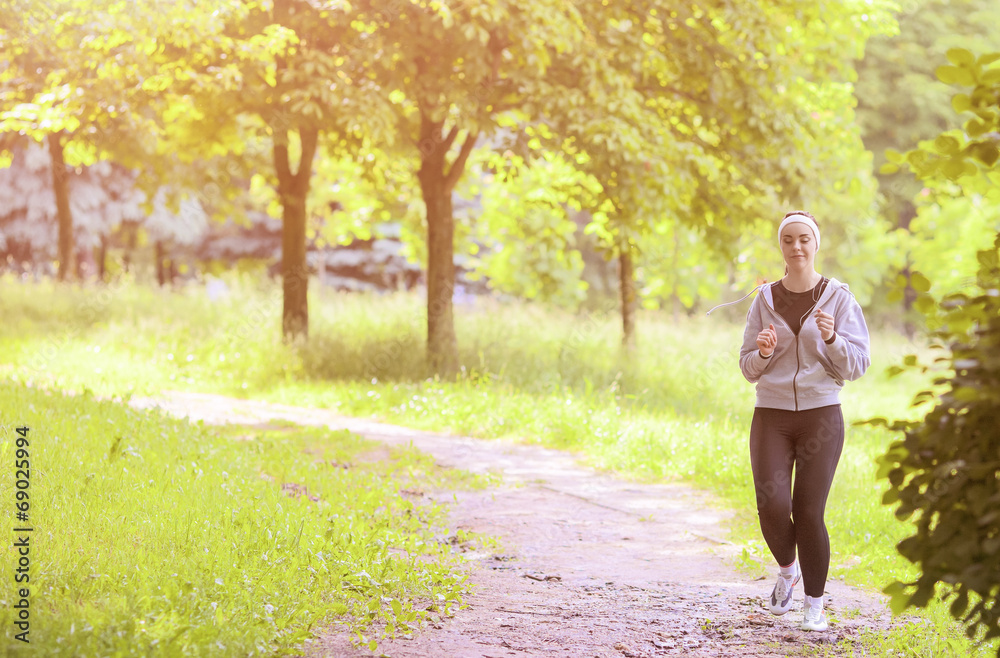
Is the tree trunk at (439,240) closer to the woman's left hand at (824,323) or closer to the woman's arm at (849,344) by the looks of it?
the woman's arm at (849,344)

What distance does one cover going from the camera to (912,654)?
169 inches

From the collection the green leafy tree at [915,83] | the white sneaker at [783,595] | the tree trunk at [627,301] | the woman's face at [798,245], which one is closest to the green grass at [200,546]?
the white sneaker at [783,595]

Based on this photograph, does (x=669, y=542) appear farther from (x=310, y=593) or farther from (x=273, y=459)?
(x=273, y=459)

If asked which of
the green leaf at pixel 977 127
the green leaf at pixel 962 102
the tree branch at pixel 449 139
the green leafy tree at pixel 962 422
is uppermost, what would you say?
the tree branch at pixel 449 139

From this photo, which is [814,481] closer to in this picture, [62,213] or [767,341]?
[767,341]

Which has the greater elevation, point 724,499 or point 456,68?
point 456,68

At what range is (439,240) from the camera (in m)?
13.7

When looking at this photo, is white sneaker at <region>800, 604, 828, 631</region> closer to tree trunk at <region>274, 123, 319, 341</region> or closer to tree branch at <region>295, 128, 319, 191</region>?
tree trunk at <region>274, 123, 319, 341</region>

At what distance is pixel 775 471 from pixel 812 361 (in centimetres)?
57

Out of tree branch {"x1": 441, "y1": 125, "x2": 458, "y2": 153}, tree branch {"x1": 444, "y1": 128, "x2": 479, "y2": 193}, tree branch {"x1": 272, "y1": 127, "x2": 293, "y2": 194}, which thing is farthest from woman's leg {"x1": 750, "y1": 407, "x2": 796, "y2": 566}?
tree branch {"x1": 272, "y1": 127, "x2": 293, "y2": 194}

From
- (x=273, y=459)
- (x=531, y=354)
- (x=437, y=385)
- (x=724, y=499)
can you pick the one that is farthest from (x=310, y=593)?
(x=531, y=354)

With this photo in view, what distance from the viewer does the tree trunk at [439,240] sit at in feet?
43.9

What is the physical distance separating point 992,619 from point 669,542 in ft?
11.9

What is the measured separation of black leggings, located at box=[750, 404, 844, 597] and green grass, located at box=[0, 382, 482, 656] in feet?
5.56
